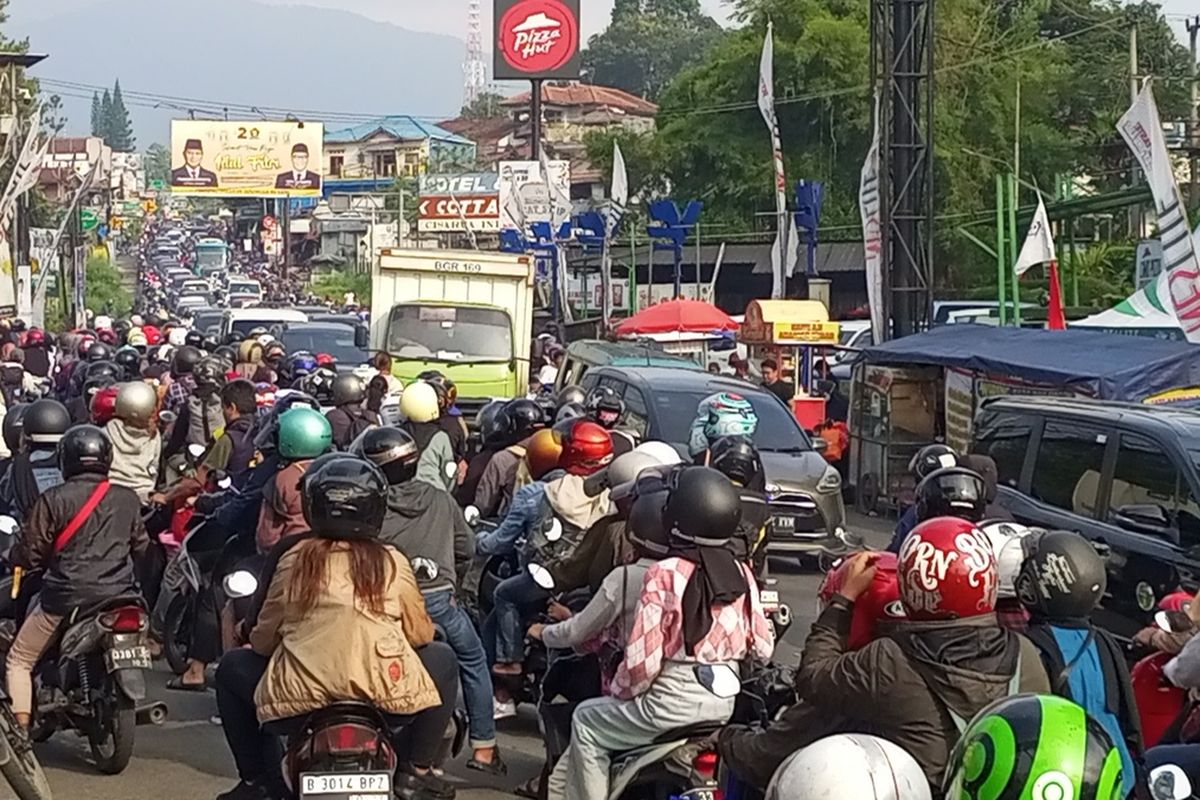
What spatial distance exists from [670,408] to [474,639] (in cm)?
907

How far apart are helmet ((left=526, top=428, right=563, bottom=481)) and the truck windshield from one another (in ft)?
43.7

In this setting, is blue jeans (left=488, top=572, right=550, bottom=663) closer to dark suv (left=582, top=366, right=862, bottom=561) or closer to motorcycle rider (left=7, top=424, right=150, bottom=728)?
motorcycle rider (left=7, top=424, right=150, bottom=728)

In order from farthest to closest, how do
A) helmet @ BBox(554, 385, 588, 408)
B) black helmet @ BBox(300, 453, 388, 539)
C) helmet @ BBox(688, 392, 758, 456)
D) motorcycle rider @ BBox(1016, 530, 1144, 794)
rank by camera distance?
helmet @ BBox(554, 385, 588, 408)
helmet @ BBox(688, 392, 758, 456)
black helmet @ BBox(300, 453, 388, 539)
motorcycle rider @ BBox(1016, 530, 1144, 794)

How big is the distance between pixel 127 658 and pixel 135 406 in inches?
113

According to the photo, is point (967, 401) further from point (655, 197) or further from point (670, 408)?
point (655, 197)

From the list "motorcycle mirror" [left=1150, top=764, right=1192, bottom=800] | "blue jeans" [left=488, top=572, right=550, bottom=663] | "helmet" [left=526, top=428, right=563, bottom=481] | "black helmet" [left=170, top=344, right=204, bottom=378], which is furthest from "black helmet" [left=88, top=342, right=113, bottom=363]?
"motorcycle mirror" [left=1150, top=764, right=1192, bottom=800]

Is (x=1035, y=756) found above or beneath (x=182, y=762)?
above

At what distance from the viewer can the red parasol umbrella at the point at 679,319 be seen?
2845cm

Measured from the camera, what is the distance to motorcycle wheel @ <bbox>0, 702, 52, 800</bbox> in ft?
22.1

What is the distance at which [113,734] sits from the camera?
8531 millimetres

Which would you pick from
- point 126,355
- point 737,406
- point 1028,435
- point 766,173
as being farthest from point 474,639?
point 766,173

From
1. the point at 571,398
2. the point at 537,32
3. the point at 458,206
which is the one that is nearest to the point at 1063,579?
the point at 571,398

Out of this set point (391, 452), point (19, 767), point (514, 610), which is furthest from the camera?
point (514, 610)

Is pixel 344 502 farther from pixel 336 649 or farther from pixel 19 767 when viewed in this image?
pixel 19 767
